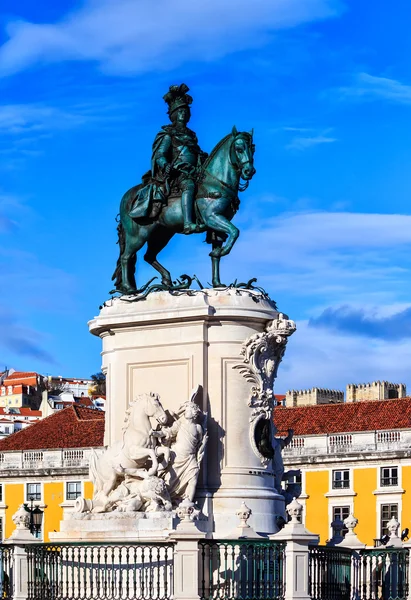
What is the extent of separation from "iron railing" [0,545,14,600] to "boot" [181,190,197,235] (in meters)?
5.08

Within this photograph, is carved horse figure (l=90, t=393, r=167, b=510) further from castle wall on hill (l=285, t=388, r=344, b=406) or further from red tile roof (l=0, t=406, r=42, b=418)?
red tile roof (l=0, t=406, r=42, b=418)

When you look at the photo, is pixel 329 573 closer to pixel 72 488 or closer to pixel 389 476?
pixel 389 476

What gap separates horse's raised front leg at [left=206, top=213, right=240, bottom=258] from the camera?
25.2 meters

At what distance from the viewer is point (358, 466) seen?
68.1 m

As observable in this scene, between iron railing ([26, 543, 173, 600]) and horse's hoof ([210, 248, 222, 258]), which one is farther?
horse's hoof ([210, 248, 222, 258])

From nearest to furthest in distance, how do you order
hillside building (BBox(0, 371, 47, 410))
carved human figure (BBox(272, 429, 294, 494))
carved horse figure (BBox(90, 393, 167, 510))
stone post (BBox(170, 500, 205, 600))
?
1. stone post (BBox(170, 500, 205, 600))
2. carved horse figure (BBox(90, 393, 167, 510))
3. carved human figure (BBox(272, 429, 294, 494))
4. hillside building (BBox(0, 371, 47, 410))

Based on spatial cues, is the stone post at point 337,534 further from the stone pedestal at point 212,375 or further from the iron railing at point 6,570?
the iron railing at point 6,570

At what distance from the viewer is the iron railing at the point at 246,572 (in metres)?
22.7

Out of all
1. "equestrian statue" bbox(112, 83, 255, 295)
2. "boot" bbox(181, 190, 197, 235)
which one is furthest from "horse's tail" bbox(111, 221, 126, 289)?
"boot" bbox(181, 190, 197, 235)

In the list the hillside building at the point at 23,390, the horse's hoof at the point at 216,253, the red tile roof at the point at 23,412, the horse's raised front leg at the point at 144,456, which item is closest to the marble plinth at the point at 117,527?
the horse's raised front leg at the point at 144,456

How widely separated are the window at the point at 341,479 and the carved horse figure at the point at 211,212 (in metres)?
43.0

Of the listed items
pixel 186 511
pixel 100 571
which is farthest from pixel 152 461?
pixel 100 571

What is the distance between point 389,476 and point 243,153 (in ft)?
143

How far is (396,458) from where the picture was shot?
220 feet
